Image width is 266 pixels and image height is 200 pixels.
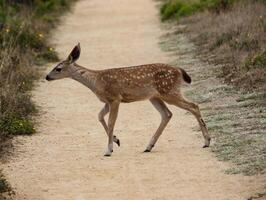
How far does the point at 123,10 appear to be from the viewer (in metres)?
38.5

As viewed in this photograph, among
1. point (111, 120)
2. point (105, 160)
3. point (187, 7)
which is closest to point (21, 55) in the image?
point (111, 120)

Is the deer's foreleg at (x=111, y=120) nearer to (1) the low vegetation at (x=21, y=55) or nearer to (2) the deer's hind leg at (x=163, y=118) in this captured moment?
(2) the deer's hind leg at (x=163, y=118)

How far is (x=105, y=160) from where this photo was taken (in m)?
13.5

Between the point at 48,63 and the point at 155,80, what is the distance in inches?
429

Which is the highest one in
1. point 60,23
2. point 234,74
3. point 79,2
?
point 234,74

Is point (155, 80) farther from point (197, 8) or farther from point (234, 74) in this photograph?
point (197, 8)

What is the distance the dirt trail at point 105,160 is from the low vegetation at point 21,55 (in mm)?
318

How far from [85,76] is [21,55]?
29.3 feet

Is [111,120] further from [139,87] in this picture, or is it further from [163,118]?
[163,118]

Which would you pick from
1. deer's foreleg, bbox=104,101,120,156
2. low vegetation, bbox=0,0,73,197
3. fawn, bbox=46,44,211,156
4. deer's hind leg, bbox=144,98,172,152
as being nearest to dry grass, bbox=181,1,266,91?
deer's hind leg, bbox=144,98,172,152

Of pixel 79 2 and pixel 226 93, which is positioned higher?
pixel 226 93

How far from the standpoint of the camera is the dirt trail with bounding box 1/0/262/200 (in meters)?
11.5

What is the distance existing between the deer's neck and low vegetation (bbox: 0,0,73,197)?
1367 millimetres

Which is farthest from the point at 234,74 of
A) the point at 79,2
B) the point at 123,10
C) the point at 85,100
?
the point at 79,2
